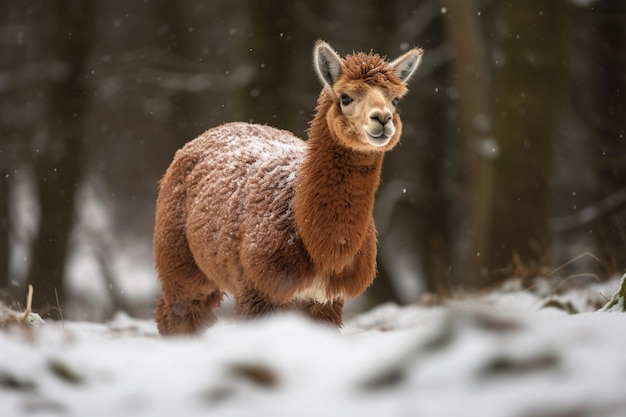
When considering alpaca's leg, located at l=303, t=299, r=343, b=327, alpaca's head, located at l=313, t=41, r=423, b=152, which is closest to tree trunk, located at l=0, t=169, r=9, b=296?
alpaca's leg, located at l=303, t=299, r=343, b=327

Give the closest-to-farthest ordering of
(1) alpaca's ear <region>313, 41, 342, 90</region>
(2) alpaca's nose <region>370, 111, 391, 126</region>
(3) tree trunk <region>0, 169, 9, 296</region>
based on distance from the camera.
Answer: (2) alpaca's nose <region>370, 111, 391, 126</region> → (1) alpaca's ear <region>313, 41, 342, 90</region> → (3) tree trunk <region>0, 169, 9, 296</region>

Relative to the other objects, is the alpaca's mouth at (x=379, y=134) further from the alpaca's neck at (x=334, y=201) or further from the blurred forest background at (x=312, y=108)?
the blurred forest background at (x=312, y=108)

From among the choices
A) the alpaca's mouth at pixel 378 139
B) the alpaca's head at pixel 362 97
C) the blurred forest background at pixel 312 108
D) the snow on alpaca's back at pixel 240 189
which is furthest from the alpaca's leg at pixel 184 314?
the alpaca's mouth at pixel 378 139

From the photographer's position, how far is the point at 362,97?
15.9 feet

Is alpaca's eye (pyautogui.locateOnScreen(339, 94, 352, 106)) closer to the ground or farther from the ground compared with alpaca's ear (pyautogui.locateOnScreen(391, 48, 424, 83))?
closer to the ground

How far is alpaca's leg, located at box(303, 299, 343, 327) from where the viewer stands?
5129 millimetres

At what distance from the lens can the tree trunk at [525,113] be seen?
8773mm

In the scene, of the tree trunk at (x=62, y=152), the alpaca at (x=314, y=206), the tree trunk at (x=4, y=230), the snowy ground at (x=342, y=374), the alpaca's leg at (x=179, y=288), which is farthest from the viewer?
the tree trunk at (x=62, y=152)

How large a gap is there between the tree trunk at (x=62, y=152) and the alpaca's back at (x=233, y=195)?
4.43 m

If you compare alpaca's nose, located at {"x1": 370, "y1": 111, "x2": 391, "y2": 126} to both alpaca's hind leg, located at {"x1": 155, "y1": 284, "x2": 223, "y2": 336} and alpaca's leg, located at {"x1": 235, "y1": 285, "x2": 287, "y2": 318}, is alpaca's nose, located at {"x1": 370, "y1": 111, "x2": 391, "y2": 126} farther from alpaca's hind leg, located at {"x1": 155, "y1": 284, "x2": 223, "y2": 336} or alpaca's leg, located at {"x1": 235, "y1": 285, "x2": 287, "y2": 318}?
alpaca's hind leg, located at {"x1": 155, "y1": 284, "x2": 223, "y2": 336}

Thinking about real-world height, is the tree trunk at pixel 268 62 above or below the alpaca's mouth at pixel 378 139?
above

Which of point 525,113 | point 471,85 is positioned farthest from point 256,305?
point 471,85

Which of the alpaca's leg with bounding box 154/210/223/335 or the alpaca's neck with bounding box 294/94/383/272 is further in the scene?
the alpaca's leg with bounding box 154/210/223/335

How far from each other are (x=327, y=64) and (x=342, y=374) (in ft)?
9.90
